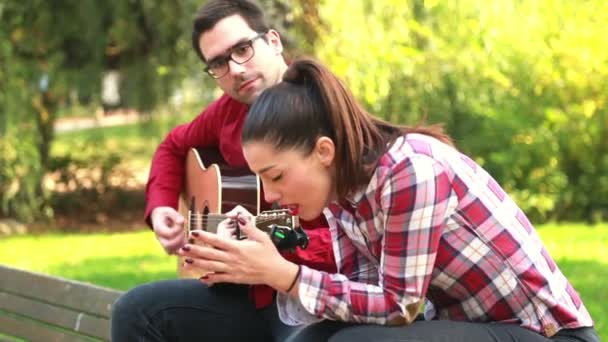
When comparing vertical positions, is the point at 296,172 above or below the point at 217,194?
above

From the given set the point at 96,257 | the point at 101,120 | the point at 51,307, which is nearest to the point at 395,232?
the point at 51,307

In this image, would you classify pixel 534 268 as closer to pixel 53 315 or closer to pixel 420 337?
pixel 420 337

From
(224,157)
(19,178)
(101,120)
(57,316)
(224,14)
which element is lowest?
(19,178)

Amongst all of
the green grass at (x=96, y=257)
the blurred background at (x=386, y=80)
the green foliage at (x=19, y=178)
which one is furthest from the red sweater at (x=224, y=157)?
the green foliage at (x=19, y=178)

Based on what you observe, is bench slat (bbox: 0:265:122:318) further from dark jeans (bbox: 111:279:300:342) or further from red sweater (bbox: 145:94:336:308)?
dark jeans (bbox: 111:279:300:342)

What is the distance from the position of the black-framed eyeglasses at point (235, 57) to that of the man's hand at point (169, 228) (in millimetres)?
440

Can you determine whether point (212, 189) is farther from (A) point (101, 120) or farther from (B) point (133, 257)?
(A) point (101, 120)

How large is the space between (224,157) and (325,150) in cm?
107

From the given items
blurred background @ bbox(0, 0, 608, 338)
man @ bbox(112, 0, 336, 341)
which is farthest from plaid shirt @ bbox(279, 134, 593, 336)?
blurred background @ bbox(0, 0, 608, 338)

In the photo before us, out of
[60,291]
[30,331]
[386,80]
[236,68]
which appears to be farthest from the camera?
[386,80]

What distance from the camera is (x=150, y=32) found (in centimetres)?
943

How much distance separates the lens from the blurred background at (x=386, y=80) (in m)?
8.62

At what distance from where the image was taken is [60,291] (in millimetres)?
3658

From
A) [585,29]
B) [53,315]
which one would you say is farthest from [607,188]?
[53,315]
